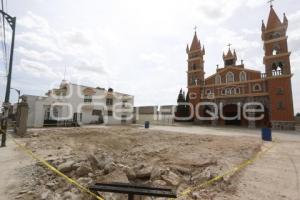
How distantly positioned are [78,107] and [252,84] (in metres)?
30.5

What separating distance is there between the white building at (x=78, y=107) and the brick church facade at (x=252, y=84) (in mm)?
15135

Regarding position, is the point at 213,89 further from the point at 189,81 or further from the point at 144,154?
the point at 144,154

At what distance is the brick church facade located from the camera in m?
26.3

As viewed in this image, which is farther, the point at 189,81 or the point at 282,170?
the point at 189,81

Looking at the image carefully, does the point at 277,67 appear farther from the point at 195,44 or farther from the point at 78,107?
the point at 78,107

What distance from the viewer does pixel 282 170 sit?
5.79m

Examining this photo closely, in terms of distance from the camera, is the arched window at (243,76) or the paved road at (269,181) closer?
the paved road at (269,181)

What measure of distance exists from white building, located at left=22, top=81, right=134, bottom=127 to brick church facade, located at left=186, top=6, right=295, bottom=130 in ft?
49.7

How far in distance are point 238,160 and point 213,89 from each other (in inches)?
1155

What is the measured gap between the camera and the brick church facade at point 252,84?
2630 centimetres

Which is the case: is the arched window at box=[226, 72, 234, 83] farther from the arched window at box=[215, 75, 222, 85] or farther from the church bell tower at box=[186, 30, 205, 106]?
the church bell tower at box=[186, 30, 205, 106]

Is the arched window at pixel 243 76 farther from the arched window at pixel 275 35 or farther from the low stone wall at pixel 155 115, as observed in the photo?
the low stone wall at pixel 155 115

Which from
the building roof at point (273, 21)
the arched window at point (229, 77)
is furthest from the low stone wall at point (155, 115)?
the building roof at point (273, 21)

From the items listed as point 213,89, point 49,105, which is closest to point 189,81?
point 213,89
